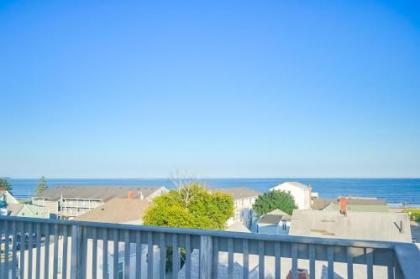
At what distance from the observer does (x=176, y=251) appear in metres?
2.21

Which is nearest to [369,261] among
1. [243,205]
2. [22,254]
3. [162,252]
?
[162,252]

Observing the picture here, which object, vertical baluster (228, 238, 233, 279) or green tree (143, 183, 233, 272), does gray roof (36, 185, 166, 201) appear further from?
vertical baluster (228, 238, 233, 279)

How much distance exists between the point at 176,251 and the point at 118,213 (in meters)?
19.7

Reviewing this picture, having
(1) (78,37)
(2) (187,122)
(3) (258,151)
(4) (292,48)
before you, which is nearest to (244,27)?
(4) (292,48)

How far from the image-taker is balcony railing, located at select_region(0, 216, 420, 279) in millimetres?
1824

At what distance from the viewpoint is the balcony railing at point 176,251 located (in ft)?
5.98

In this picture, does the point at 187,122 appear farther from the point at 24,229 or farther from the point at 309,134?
the point at 24,229

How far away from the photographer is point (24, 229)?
108 inches

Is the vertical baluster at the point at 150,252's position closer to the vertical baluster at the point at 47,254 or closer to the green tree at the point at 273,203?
the vertical baluster at the point at 47,254

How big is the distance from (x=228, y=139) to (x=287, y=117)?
15740 mm

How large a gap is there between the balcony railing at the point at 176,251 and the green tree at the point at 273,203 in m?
32.8

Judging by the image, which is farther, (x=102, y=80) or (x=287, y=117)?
(x=287, y=117)

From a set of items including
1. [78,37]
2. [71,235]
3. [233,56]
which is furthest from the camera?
[233,56]

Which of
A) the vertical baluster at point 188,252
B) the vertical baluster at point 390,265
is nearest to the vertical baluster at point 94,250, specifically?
the vertical baluster at point 188,252
